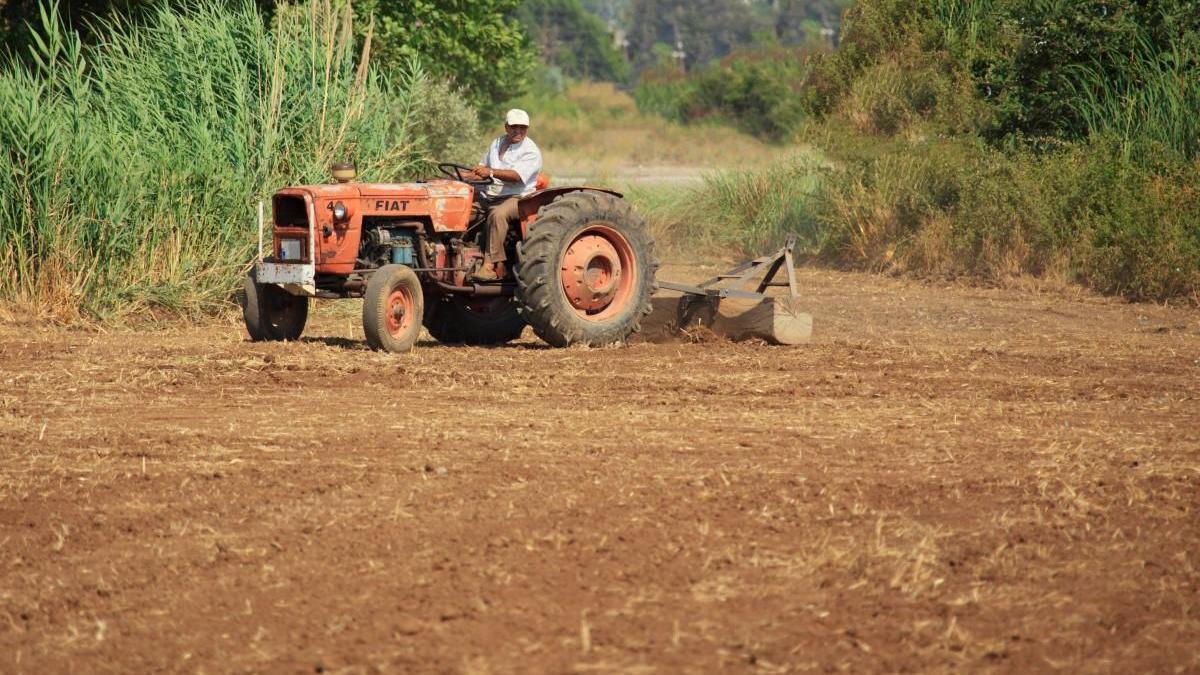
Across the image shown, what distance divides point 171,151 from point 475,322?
311 cm

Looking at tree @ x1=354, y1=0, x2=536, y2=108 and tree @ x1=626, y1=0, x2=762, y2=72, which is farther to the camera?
tree @ x1=626, y1=0, x2=762, y2=72

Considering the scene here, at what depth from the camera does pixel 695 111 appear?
48094 mm

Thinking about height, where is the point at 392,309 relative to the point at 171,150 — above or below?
below

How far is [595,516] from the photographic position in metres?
5.70

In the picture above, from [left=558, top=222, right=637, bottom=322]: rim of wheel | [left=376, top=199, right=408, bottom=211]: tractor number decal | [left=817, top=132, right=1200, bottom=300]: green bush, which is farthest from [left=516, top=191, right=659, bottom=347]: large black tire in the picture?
[left=817, top=132, right=1200, bottom=300]: green bush

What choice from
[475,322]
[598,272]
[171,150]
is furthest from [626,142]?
[598,272]

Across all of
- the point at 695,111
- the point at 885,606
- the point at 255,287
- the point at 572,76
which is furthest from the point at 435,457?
the point at 572,76

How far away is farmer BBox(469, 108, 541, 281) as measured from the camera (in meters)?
10.6

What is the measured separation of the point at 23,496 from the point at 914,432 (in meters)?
3.90

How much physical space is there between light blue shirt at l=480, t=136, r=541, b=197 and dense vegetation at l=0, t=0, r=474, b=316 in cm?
277

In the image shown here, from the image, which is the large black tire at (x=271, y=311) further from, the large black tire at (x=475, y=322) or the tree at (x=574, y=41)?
the tree at (x=574, y=41)

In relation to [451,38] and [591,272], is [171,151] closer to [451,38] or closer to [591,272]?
[591,272]

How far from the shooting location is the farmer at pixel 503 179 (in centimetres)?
1062

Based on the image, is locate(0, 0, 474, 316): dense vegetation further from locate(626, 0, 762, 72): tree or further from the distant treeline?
locate(626, 0, 762, 72): tree
